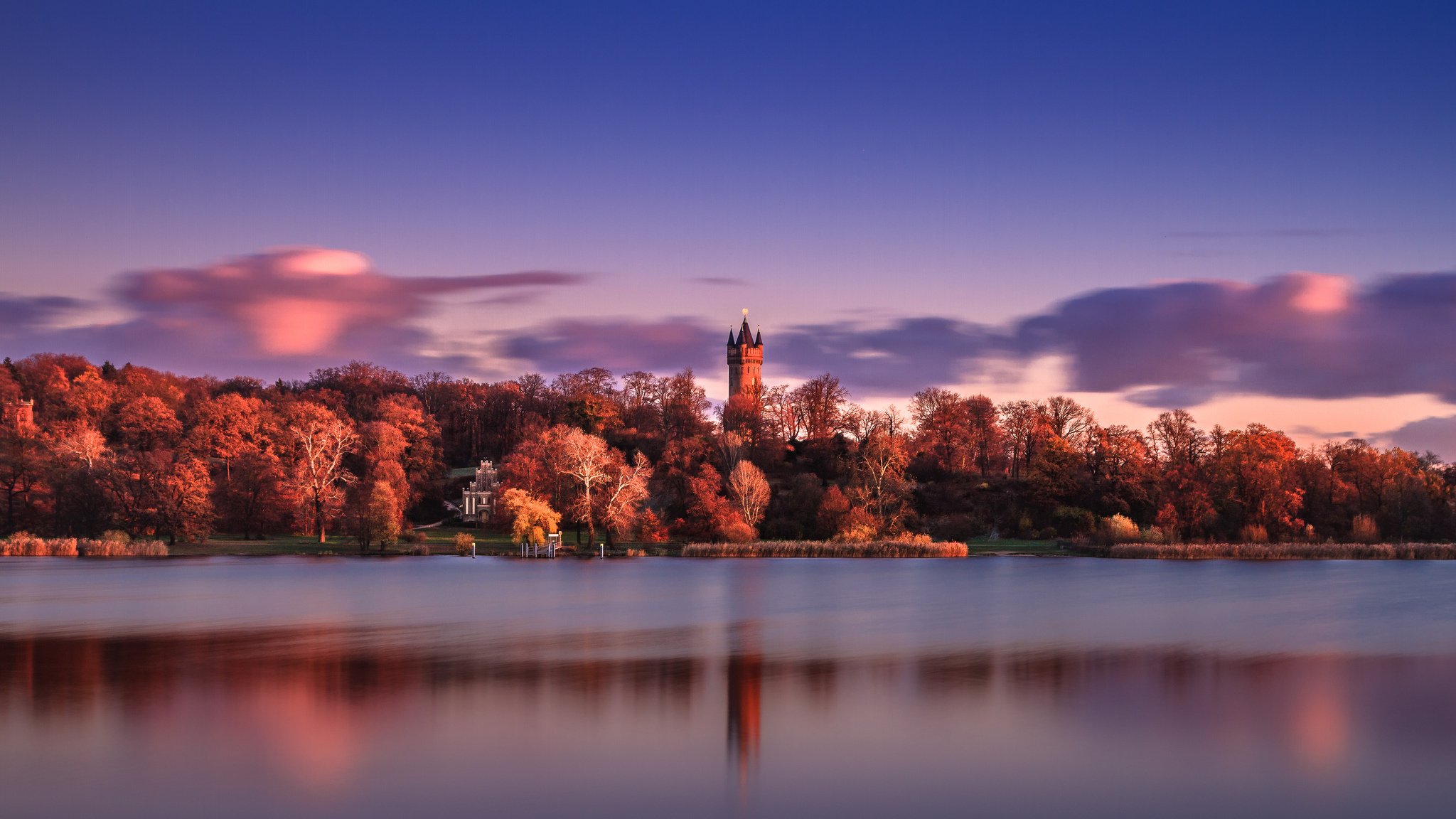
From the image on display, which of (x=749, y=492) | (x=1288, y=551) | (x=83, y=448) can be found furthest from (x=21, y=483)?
(x=1288, y=551)

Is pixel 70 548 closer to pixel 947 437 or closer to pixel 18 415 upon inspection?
pixel 18 415

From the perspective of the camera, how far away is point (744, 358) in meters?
146

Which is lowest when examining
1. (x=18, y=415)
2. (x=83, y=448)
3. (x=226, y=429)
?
(x=83, y=448)

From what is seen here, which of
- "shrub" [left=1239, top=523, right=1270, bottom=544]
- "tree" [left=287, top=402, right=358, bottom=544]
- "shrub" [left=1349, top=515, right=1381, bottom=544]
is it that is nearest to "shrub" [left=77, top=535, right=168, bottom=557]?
"tree" [left=287, top=402, right=358, bottom=544]

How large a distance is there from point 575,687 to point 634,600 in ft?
55.2

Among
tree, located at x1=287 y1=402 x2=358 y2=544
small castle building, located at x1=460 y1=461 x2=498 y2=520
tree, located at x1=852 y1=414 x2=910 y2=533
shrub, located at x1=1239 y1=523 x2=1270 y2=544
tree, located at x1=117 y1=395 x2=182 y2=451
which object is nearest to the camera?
shrub, located at x1=1239 y1=523 x2=1270 y2=544

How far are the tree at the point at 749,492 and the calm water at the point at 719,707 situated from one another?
30.4 metres

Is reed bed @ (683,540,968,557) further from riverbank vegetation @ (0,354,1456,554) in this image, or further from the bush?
the bush

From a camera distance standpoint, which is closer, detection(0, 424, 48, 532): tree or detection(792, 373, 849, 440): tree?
detection(0, 424, 48, 532): tree

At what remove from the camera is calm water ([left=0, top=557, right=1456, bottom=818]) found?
12758 millimetres

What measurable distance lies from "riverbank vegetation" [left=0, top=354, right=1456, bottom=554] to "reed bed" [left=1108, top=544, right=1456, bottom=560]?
1.12m

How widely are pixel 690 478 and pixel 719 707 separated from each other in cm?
4990

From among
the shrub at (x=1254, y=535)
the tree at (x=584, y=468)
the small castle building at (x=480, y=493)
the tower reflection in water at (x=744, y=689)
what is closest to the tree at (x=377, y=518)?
the tree at (x=584, y=468)

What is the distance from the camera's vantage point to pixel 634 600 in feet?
119
